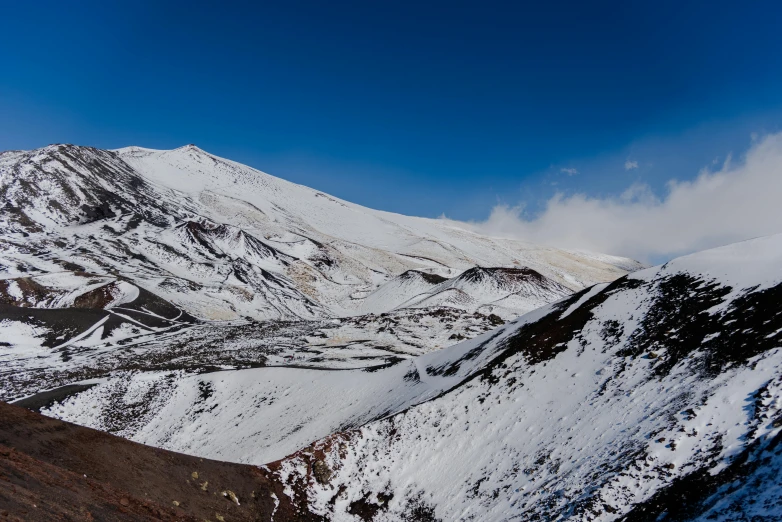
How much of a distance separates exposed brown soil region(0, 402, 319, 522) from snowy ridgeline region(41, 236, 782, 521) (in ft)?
6.66

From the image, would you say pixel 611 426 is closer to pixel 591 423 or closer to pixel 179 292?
pixel 591 423

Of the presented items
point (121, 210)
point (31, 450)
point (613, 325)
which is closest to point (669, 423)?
point (613, 325)

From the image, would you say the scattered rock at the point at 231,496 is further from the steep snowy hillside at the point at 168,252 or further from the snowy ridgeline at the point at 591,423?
the steep snowy hillside at the point at 168,252

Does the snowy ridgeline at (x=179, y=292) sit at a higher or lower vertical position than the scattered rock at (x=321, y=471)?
higher

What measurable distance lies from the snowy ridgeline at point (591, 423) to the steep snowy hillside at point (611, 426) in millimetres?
69

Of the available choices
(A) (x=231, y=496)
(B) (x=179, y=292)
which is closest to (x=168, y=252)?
(B) (x=179, y=292)

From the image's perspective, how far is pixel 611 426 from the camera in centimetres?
1784

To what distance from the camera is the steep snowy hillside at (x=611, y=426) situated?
13.0 metres

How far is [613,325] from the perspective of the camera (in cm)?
2628

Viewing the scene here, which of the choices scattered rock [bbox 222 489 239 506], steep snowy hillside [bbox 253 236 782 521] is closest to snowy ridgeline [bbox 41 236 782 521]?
steep snowy hillside [bbox 253 236 782 521]

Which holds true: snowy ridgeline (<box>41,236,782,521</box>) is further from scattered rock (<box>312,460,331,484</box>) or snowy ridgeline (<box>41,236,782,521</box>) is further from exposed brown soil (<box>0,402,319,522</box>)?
exposed brown soil (<box>0,402,319,522</box>)

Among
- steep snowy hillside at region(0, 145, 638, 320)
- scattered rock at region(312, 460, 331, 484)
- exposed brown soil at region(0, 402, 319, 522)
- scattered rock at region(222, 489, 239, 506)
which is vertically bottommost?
scattered rock at region(312, 460, 331, 484)

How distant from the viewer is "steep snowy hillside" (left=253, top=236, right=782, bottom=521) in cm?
1297

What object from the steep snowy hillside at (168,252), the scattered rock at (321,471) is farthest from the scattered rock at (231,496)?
the steep snowy hillside at (168,252)
